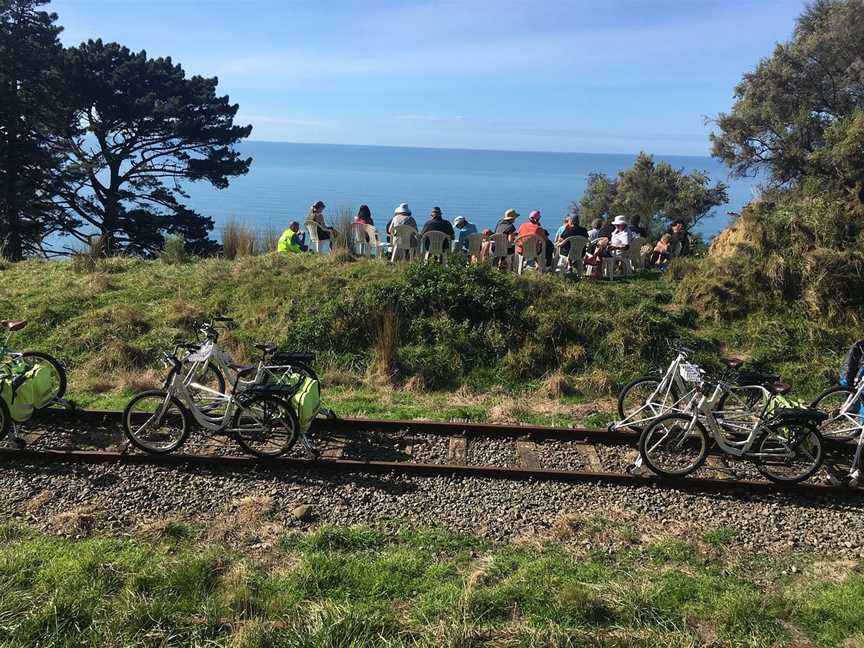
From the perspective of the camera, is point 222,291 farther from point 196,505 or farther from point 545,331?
point 196,505

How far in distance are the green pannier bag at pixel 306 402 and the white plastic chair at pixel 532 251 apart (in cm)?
607

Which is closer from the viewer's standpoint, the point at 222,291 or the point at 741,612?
the point at 741,612

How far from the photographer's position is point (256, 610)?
4180 mm

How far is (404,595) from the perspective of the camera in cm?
441

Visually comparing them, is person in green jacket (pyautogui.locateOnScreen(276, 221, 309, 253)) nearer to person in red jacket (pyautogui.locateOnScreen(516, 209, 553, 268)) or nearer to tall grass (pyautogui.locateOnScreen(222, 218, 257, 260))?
tall grass (pyautogui.locateOnScreen(222, 218, 257, 260))

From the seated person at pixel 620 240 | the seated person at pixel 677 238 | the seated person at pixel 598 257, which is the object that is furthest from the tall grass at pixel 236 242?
Answer: the seated person at pixel 677 238

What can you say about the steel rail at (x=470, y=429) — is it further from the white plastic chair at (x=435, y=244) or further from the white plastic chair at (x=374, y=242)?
the white plastic chair at (x=374, y=242)

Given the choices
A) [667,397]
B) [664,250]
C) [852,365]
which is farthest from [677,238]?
[667,397]

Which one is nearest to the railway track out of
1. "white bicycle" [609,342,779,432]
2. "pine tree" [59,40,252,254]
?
"white bicycle" [609,342,779,432]

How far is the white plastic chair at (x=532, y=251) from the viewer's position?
1173cm

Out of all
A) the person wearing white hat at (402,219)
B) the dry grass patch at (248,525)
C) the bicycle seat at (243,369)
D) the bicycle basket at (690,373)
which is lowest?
the dry grass patch at (248,525)

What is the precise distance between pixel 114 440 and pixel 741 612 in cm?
614

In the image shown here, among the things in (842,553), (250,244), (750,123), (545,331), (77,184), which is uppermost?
(750,123)

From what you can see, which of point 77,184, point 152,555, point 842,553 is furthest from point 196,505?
point 77,184
